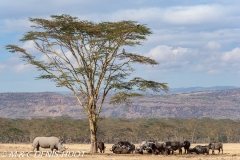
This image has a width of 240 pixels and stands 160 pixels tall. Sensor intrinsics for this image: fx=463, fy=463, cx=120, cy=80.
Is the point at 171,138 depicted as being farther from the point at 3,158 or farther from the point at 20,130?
the point at 3,158

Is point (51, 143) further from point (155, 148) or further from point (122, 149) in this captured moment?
point (155, 148)

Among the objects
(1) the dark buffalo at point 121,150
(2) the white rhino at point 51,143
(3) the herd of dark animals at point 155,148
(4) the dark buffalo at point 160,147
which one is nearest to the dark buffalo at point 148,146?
(3) the herd of dark animals at point 155,148

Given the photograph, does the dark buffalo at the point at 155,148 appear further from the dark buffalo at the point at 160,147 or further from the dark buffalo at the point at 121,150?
the dark buffalo at the point at 121,150

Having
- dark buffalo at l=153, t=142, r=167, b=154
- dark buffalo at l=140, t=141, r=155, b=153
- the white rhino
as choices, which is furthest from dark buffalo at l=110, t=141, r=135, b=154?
the white rhino

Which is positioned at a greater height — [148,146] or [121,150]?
[148,146]

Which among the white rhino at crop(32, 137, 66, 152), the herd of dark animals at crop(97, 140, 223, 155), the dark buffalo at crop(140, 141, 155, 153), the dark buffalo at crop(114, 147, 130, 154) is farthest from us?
the dark buffalo at crop(114, 147, 130, 154)

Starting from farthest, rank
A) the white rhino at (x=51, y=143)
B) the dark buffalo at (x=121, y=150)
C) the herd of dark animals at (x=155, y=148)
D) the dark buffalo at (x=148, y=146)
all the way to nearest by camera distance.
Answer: the dark buffalo at (x=121, y=150) → the dark buffalo at (x=148, y=146) → the herd of dark animals at (x=155, y=148) → the white rhino at (x=51, y=143)

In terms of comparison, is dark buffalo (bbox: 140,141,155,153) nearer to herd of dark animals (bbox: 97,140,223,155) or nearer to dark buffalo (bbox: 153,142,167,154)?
herd of dark animals (bbox: 97,140,223,155)

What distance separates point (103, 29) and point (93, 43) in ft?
4.23

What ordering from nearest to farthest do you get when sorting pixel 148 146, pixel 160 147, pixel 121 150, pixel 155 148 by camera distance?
pixel 160 147
pixel 155 148
pixel 121 150
pixel 148 146

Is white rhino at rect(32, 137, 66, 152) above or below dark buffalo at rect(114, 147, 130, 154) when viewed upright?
above

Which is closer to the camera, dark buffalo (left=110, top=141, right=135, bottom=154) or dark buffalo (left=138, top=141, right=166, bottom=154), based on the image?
dark buffalo (left=138, top=141, right=166, bottom=154)

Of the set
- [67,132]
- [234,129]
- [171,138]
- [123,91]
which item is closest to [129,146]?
[123,91]

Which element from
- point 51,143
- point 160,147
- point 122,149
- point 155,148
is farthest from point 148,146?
point 51,143
